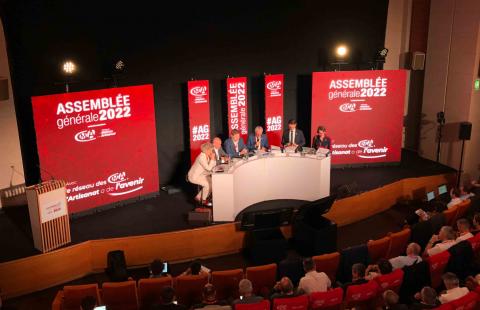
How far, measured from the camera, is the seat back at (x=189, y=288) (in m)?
6.55

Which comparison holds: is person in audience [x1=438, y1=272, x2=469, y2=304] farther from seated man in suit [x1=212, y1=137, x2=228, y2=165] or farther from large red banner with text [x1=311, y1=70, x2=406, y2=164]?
large red banner with text [x1=311, y1=70, x2=406, y2=164]

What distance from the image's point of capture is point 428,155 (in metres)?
Answer: 12.6

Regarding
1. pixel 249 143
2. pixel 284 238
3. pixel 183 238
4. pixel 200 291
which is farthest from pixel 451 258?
pixel 249 143

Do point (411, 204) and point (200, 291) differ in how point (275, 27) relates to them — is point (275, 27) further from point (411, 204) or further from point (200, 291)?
point (200, 291)

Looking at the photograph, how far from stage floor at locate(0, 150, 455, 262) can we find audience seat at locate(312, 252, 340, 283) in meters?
2.77

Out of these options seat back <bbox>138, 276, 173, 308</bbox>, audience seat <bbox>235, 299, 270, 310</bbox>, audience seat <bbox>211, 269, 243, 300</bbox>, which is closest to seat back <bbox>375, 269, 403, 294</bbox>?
audience seat <bbox>235, 299, 270, 310</bbox>

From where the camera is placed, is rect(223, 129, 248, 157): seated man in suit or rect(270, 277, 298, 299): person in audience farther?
rect(223, 129, 248, 157): seated man in suit

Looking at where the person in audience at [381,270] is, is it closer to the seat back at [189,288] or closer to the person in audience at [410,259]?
the person in audience at [410,259]

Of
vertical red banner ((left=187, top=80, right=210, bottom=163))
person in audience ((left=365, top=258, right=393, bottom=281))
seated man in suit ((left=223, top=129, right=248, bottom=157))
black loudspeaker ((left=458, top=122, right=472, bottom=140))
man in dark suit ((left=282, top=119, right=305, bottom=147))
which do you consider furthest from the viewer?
black loudspeaker ((left=458, top=122, right=472, bottom=140))

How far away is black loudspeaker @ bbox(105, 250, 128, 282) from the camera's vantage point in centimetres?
774

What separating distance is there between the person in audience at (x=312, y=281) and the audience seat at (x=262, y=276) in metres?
0.52

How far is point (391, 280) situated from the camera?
6.29 meters

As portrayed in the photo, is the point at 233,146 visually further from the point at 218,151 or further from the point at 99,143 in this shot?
the point at 99,143

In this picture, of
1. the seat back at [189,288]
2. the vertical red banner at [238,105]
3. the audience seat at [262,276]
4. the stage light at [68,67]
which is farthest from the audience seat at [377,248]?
the stage light at [68,67]
